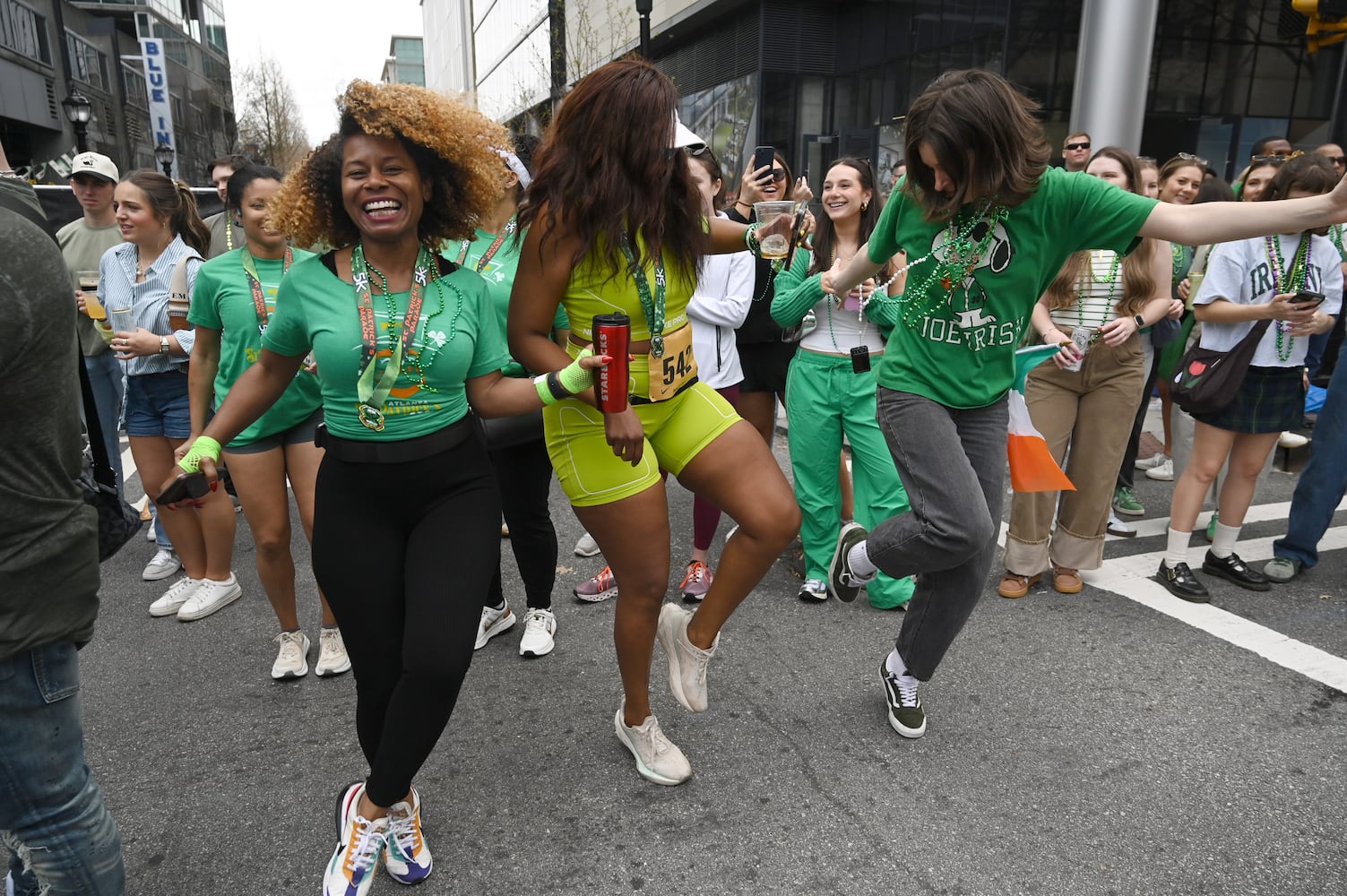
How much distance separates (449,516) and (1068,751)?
218cm

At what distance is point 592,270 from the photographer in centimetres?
260

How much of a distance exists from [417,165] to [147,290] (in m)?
2.78

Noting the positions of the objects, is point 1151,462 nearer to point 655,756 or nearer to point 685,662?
point 685,662

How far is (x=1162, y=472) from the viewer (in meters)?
6.61

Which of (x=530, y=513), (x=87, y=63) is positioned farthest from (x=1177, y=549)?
(x=87, y=63)

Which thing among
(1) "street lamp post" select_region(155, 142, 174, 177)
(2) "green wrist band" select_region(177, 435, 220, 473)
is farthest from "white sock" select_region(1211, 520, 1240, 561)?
(1) "street lamp post" select_region(155, 142, 174, 177)

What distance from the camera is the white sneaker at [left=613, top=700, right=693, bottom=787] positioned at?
9.45 feet

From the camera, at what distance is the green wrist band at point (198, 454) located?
2.52 meters

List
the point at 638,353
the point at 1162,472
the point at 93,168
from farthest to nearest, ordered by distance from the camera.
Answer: the point at 1162,472
the point at 93,168
the point at 638,353

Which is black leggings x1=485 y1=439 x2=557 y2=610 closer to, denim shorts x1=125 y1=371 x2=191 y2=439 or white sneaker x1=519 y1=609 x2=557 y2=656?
white sneaker x1=519 y1=609 x2=557 y2=656

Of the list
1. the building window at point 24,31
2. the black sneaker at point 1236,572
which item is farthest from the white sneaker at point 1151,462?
the building window at point 24,31

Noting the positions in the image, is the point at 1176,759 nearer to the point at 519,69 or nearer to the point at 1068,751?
the point at 1068,751

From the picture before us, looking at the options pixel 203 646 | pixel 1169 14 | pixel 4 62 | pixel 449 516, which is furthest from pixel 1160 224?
pixel 4 62

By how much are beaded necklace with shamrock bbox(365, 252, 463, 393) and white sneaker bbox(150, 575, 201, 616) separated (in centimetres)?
286
